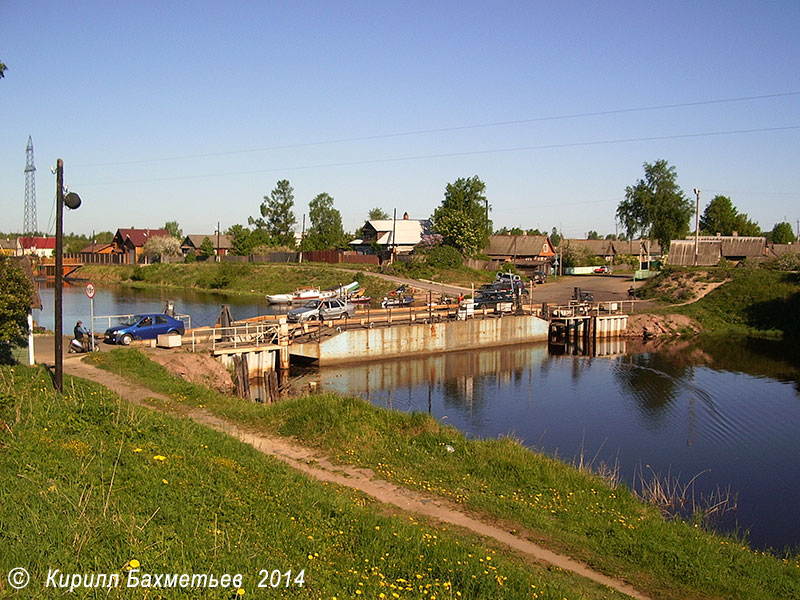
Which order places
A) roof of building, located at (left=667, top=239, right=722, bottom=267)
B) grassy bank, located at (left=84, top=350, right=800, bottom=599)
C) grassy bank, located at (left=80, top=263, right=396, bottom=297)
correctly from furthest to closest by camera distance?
1. grassy bank, located at (left=80, top=263, right=396, bottom=297)
2. roof of building, located at (left=667, top=239, right=722, bottom=267)
3. grassy bank, located at (left=84, top=350, right=800, bottom=599)

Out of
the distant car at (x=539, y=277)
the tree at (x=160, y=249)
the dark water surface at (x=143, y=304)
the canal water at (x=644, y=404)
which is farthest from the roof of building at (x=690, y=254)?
the tree at (x=160, y=249)

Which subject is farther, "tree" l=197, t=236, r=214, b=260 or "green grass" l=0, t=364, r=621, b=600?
"tree" l=197, t=236, r=214, b=260

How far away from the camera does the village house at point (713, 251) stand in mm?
80438

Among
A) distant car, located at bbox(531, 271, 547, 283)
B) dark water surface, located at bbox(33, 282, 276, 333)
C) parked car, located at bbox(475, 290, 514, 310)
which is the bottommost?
dark water surface, located at bbox(33, 282, 276, 333)

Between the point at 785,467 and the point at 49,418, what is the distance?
23.7 meters

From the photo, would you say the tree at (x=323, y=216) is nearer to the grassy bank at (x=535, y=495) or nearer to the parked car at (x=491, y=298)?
the parked car at (x=491, y=298)

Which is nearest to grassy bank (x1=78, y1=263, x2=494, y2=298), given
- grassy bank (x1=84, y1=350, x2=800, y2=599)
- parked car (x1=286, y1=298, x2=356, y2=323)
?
parked car (x1=286, y1=298, x2=356, y2=323)

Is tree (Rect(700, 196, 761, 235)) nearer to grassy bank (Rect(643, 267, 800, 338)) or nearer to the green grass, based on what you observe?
grassy bank (Rect(643, 267, 800, 338))

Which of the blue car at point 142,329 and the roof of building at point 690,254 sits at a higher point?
the roof of building at point 690,254

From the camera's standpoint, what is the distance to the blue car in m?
33.7

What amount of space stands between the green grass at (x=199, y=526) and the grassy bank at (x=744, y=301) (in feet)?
178

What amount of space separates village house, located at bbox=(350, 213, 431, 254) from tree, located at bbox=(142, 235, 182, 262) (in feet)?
108

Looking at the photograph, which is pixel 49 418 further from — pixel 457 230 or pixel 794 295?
pixel 457 230

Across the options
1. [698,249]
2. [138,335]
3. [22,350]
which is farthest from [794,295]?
[22,350]
